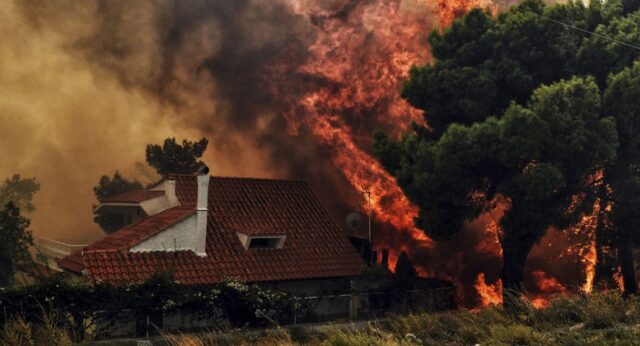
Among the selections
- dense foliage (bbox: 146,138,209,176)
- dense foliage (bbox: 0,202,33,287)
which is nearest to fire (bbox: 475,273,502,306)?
dense foliage (bbox: 146,138,209,176)

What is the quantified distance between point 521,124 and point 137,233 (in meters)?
18.7

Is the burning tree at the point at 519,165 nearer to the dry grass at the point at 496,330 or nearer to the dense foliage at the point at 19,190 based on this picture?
the dry grass at the point at 496,330

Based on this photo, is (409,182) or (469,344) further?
(409,182)

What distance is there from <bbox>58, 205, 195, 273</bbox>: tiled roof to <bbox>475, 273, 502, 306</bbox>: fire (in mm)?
17223

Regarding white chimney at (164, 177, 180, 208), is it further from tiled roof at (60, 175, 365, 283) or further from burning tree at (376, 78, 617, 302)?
burning tree at (376, 78, 617, 302)

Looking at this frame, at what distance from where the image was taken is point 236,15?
2308 inches

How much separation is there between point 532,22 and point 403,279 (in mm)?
14154

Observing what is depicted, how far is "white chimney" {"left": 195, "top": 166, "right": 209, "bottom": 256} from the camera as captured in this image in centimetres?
3077

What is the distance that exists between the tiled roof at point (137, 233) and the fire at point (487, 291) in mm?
17223

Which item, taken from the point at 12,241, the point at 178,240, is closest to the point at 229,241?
the point at 178,240

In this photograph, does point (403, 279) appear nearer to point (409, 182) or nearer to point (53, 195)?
point (409, 182)

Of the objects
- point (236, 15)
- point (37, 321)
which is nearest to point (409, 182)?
point (37, 321)

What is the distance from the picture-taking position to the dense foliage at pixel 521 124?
2923cm

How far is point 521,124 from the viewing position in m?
29.0
